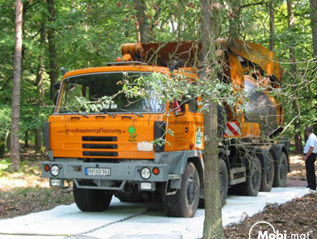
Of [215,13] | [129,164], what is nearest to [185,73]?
[215,13]

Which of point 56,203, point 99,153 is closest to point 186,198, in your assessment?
point 99,153

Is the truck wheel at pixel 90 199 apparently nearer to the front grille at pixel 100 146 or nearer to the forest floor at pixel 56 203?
the forest floor at pixel 56 203

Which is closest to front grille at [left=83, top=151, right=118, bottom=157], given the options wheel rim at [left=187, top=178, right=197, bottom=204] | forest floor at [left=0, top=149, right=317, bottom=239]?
wheel rim at [left=187, top=178, right=197, bottom=204]

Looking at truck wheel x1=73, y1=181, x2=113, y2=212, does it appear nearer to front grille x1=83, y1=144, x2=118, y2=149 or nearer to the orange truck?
the orange truck

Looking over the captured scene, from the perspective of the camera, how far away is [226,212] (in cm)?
958

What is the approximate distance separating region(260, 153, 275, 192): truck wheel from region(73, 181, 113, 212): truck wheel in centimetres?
496

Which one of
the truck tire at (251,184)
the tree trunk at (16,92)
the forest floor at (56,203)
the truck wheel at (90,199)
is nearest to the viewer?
the forest floor at (56,203)

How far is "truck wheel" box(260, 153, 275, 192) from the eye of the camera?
13.4m

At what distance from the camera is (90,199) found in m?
10.2

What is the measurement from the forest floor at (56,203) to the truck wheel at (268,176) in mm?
1503

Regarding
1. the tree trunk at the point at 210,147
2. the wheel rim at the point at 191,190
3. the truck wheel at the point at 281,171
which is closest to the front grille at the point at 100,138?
the wheel rim at the point at 191,190

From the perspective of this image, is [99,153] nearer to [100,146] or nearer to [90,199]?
[100,146]

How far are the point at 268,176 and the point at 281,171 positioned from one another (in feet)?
4.06

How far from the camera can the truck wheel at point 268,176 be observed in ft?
44.0
